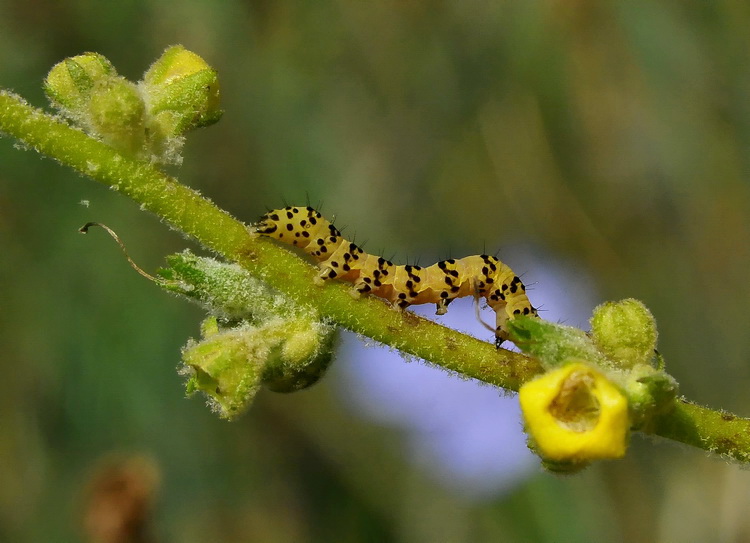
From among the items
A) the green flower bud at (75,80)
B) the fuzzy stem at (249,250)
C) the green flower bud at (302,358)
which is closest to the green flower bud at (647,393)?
the fuzzy stem at (249,250)

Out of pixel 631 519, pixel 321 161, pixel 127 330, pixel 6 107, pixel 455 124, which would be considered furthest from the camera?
pixel 455 124

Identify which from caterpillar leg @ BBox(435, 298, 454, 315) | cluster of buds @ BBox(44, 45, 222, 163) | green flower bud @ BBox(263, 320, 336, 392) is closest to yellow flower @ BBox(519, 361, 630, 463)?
green flower bud @ BBox(263, 320, 336, 392)

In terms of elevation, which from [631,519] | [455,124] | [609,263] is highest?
[455,124]

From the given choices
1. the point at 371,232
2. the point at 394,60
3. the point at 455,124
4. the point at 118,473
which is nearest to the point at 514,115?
the point at 455,124

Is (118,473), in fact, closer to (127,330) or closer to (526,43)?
(127,330)

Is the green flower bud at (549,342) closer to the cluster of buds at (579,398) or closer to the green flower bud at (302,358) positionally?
the cluster of buds at (579,398)

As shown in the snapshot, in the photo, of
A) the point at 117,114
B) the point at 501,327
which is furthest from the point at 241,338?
the point at 501,327

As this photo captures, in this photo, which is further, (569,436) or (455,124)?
(455,124)
